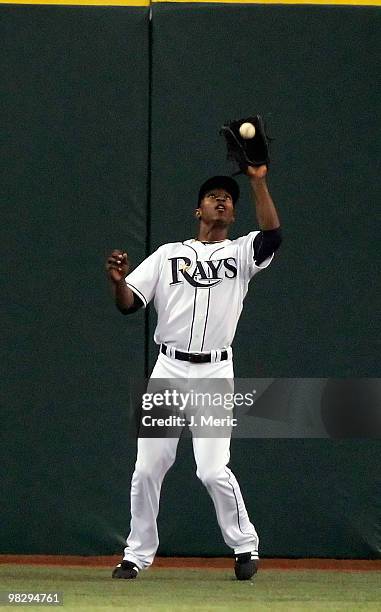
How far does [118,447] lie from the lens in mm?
8336

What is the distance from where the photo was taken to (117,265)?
21.7 ft

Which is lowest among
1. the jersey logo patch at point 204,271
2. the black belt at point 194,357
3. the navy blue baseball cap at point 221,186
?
the black belt at point 194,357

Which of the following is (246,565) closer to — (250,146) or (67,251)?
(250,146)

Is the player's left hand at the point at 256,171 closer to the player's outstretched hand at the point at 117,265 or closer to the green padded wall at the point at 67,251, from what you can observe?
the player's outstretched hand at the point at 117,265

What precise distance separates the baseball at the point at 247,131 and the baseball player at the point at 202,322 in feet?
0.56

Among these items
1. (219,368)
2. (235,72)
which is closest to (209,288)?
(219,368)

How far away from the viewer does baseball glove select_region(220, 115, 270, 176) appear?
22.0 ft

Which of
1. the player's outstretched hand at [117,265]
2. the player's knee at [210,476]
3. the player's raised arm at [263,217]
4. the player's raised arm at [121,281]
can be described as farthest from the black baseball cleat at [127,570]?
the player's raised arm at [263,217]

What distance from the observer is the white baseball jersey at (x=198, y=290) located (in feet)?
23.0

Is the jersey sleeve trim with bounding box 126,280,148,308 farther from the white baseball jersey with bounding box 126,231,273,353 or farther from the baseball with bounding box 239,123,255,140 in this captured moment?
the baseball with bounding box 239,123,255,140

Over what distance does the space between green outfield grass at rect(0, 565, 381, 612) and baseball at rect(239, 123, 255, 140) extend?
2318 mm

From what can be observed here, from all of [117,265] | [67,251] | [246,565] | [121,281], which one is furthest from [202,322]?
[67,251]

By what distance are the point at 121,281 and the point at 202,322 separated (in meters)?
0.53

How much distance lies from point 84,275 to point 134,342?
540 mm
